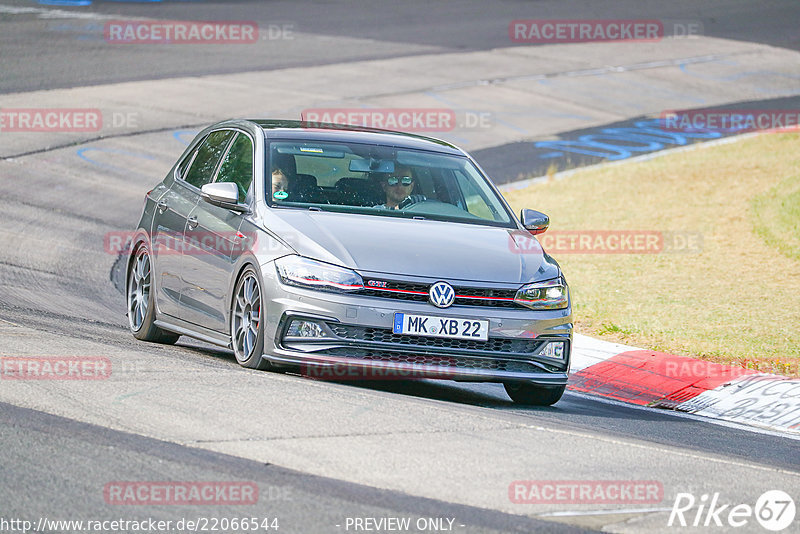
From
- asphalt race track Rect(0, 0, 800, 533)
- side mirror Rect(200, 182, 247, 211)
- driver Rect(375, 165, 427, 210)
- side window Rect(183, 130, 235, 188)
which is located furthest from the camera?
side window Rect(183, 130, 235, 188)

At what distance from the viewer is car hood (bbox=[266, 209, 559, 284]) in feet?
26.2

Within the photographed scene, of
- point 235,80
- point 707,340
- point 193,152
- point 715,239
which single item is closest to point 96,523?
point 193,152

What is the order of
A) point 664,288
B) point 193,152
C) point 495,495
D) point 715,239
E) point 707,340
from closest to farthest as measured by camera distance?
point 495,495 < point 193,152 < point 707,340 < point 664,288 < point 715,239

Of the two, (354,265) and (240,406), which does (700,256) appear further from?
(240,406)

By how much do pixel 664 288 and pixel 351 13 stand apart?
→ 78.8 feet

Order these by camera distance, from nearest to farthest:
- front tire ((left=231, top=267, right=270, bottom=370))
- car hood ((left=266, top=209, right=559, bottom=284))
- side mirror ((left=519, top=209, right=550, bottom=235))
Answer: car hood ((left=266, top=209, right=559, bottom=284)) → front tire ((left=231, top=267, right=270, bottom=370)) → side mirror ((left=519, top=209, right=550, bottom=235))

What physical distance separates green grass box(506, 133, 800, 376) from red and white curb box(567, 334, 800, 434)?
0.53 meters

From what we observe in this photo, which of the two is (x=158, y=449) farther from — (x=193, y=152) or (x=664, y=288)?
(x=664, y=288)

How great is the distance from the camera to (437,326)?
7898 millimetres

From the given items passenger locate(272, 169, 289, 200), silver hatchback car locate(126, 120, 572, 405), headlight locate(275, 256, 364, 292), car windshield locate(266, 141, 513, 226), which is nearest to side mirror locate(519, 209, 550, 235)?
silver hatchback car locate(126, 120, 572, 405)

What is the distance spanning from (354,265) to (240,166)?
185 centimetres

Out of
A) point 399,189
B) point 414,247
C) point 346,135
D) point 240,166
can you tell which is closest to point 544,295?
point 414,247

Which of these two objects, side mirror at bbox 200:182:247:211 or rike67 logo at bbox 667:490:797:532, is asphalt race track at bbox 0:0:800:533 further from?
side mirror at bbox 200:182:247:211

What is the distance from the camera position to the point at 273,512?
536 centimetres
